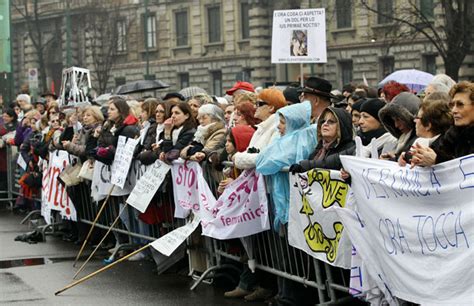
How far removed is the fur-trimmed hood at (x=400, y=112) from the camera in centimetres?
788

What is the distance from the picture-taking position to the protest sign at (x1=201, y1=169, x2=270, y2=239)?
9.51 metres

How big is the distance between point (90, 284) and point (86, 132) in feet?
12.3

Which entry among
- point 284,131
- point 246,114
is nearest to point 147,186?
point 246,114

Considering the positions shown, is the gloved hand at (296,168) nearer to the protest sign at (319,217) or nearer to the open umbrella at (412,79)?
the protest sign at (319,217)

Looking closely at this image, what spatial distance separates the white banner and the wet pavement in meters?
0.98

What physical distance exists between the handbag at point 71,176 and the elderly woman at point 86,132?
199 millimetres

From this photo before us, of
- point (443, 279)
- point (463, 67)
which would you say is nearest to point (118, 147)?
point (443, 279)

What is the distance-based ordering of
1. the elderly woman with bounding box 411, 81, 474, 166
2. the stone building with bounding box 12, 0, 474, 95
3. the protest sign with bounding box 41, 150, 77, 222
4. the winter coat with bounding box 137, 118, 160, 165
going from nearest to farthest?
the elderly woman with bounding box 411, 81, 474, 166, the winter coat with bounding box 137, 118, 160, 165, the protest sign with bounding box 41, 150, 77, 222, the stone building with bounding box 12, 0, 474, 95

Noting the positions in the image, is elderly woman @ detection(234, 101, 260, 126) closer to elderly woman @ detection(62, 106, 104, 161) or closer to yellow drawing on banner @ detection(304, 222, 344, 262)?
yellow drawing on banner @ detection(304, 222, 344, 262)

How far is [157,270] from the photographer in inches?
457

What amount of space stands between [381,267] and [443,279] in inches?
34.9

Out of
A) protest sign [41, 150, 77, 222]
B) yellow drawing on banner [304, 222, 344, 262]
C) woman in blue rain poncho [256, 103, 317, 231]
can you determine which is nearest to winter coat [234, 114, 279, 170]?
woman in blue rain poncho [256, 103, 317, 231]

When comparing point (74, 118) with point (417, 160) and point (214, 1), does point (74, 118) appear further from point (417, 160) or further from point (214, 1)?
point (214, 1)

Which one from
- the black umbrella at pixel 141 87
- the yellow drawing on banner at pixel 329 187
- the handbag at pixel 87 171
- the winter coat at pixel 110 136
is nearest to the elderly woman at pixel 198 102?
the winter coat at pixel 110 136
